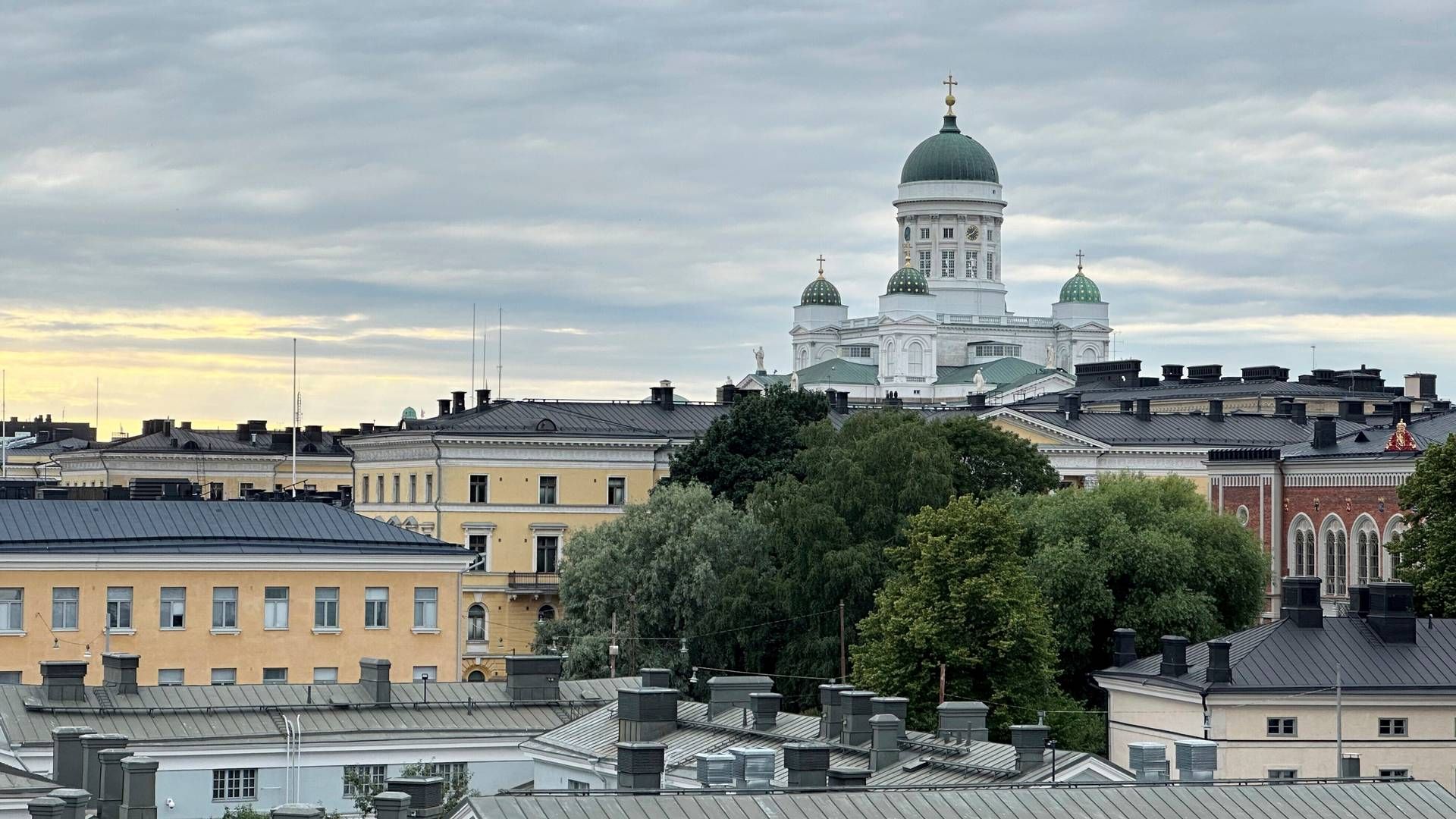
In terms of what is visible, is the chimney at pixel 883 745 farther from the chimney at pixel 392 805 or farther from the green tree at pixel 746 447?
the green tree at pixel 746 447

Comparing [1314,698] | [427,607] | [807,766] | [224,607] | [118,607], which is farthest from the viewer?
[427,607]

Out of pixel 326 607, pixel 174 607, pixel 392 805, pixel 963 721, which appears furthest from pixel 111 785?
pixel 326 607

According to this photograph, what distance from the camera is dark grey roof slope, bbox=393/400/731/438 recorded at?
354 ft

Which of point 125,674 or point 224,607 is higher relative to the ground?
point 224,607

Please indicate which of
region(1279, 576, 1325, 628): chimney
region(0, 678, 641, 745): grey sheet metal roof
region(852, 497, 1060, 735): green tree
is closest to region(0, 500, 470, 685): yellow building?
region(852, 497, 1060, 735): green tree

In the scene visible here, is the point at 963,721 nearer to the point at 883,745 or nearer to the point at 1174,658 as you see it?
the point at 883,745

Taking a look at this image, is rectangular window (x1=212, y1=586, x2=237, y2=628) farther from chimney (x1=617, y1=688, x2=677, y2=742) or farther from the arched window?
the arched window

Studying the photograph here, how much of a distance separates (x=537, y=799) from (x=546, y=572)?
244 feet

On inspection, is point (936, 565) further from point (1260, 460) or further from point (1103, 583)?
point (1260, 460)

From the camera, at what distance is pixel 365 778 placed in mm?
44406

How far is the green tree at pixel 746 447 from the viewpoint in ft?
307

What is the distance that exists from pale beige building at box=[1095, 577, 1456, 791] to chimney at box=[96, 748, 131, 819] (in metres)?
25.2

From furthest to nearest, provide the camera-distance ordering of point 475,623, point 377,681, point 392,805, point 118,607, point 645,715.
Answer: point 475,623 < point 118,607 < point 377,681 < point 645,715 < point 392,805

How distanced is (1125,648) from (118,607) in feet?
75.8
